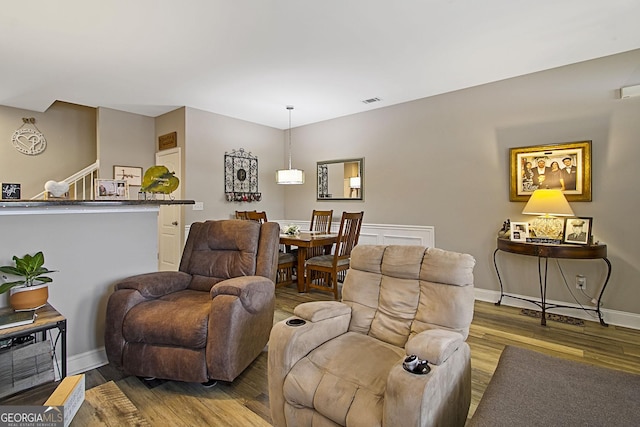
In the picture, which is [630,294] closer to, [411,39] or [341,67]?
[411,39]

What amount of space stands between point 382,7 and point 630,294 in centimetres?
348

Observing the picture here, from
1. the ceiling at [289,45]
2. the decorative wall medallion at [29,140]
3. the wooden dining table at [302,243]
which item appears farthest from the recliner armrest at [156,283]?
the decorative wall medallion at [29,140]

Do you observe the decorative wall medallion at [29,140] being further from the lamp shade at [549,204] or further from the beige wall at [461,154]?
the lamp shade at [549,204]

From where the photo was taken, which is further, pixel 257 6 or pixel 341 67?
pixel 341 67

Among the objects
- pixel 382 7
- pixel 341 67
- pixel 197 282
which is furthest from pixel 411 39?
pixel 197 282

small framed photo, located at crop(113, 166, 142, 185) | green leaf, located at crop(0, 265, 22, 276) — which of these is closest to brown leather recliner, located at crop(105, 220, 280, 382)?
green leaf, located at crop(0, 265, 22, 276)

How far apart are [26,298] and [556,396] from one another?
2611mm

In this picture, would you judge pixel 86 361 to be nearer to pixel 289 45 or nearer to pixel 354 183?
pixel 289 45

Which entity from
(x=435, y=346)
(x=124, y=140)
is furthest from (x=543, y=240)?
(x=124, y=140)

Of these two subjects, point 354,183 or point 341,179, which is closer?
point 354,183

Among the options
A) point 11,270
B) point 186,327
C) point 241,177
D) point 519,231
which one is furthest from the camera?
point 241,177

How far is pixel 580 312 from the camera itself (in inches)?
131

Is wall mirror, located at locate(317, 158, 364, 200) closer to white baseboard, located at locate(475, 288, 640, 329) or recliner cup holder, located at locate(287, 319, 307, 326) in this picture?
white baseboard, located at locate(475, 288, 640, 329)

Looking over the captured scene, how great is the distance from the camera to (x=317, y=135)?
5699mm
